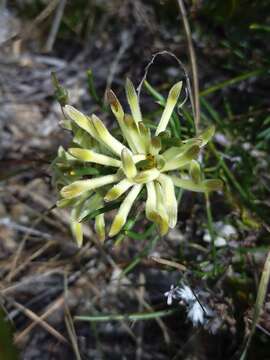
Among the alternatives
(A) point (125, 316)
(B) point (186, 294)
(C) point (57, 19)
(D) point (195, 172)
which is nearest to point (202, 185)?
(D) point (195, 172)

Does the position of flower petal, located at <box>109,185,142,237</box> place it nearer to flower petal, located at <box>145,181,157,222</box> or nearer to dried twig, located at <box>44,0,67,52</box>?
flower petal, located at <box>145,181,157,222</box>

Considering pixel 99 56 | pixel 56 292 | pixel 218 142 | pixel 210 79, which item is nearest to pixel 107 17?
pixel 99 56

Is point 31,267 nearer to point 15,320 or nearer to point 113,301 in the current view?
point 15,320

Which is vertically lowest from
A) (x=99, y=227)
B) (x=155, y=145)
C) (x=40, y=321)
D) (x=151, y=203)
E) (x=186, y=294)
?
(x=40, y=321)

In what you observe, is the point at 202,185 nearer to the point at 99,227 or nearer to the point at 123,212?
the point at 123,212

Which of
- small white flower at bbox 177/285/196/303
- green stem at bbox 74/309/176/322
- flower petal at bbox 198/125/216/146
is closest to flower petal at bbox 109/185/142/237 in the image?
flower petal at bbox 198/125/216/146

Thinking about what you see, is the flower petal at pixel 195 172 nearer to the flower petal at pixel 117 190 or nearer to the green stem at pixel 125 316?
the flower petal at pixel 117 190

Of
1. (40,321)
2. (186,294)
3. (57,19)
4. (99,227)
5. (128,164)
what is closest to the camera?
(128,164)
